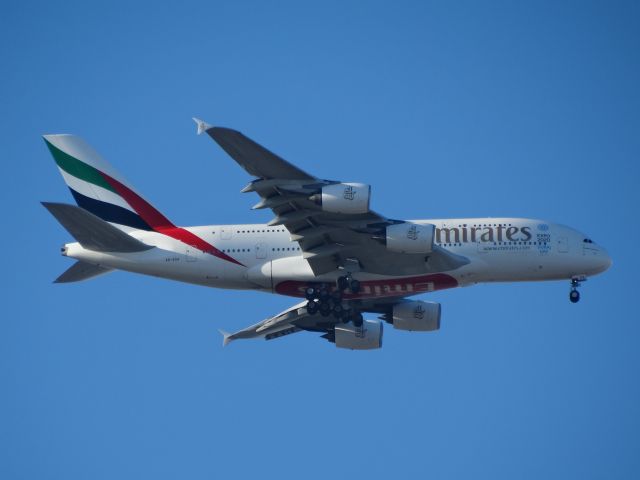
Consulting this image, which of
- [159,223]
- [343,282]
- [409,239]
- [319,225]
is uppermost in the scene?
[159,223]

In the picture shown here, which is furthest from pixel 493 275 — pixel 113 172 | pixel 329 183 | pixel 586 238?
pixel 113 172

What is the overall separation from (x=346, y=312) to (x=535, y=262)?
8962 millimetres

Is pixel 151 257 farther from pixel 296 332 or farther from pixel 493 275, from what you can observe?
pixel 493 275

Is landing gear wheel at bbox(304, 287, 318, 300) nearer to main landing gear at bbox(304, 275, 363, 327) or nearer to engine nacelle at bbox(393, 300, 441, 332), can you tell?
main landing gear at bbox(304, 275, 363, 327)

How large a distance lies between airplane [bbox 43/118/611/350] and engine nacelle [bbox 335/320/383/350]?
2.48 meters

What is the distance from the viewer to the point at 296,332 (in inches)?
2270

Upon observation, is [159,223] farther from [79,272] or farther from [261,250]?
[261,250]

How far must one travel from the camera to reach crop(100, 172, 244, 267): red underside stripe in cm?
4878

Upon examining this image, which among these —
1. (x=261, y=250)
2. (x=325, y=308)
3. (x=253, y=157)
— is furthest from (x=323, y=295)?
(x=253, y=157)

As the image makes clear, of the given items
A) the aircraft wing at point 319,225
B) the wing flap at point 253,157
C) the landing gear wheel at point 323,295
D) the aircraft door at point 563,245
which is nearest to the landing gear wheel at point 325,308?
the landing gear wheel at point 323,295

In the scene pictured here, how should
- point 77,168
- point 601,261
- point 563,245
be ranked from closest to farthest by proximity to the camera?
point 563,245, point 601,261, point 77,168

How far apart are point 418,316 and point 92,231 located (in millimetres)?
17028

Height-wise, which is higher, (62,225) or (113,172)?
(113,172)

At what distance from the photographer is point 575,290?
5050 centimetres
